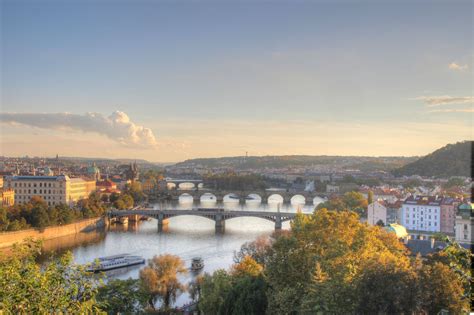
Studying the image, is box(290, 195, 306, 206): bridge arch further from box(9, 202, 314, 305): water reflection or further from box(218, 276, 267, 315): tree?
box(218, 276, 267, 315): tree

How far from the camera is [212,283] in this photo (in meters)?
9.55

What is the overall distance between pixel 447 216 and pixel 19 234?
52.0ft

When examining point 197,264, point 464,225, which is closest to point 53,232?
point 197,264

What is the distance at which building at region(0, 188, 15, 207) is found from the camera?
86.3 ft

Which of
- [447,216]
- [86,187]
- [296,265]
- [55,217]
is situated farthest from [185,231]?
[296,265]

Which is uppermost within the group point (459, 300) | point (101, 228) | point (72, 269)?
point (72, 269)

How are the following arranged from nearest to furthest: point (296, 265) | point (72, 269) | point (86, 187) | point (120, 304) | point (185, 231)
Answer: point (72, 269), point (296, 265), point (120, 304), point (185, 231), point (86, 187)

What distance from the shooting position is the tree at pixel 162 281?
10656 millimetres

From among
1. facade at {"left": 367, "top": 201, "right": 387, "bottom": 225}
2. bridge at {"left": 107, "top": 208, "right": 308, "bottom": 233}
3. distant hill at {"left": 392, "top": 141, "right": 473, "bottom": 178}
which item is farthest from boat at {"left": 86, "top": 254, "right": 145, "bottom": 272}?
distant hill at {"left": 392, "top": 141, "right": 473, "bottom": 178}

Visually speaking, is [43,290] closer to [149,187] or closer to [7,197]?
[7,197]

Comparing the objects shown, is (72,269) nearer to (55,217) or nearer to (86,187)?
(55,217)

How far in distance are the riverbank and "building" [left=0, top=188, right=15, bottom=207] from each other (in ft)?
18.0

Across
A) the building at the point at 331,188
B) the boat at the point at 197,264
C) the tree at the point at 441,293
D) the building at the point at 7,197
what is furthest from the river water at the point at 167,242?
the building at the point at 331,188

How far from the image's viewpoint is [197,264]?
593 inches
